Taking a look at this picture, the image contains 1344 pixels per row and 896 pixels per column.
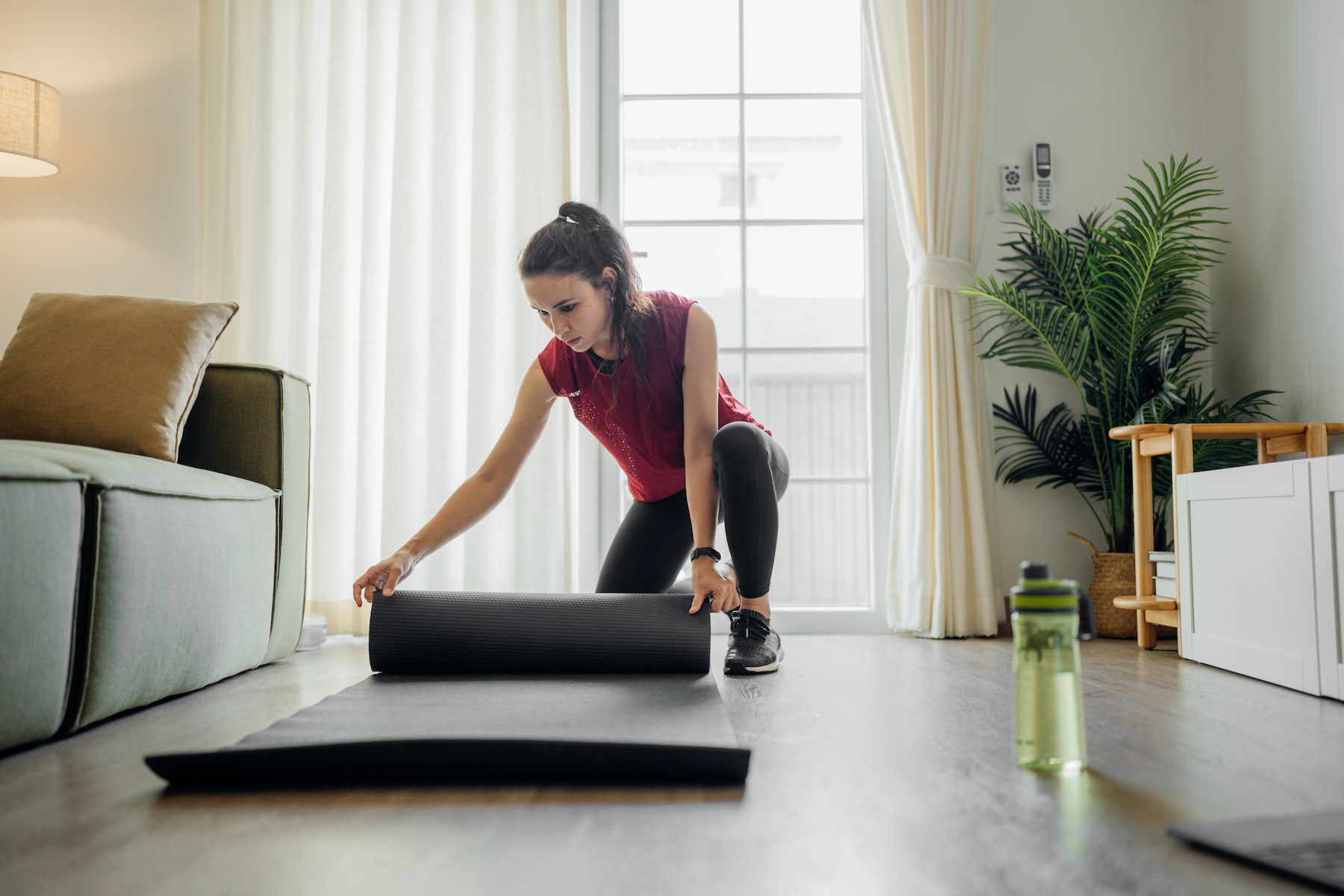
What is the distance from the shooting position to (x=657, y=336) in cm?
175

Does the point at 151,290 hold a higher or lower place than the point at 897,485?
higher

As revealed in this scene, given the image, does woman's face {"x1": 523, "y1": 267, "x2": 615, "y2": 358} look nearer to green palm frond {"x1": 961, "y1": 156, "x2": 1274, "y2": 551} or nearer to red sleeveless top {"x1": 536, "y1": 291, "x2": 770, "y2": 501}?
red sleeveless top {"x1": 536, "y1": 291, "x2": 770, "y2": 501}

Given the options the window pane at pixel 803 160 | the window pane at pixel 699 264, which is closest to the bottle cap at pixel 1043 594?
the window pane at pixel 699 264

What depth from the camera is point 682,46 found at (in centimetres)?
284

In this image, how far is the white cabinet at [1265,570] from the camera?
144cm

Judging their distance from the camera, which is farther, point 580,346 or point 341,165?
point 341,165

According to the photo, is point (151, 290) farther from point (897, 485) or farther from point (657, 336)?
point (897, 485)

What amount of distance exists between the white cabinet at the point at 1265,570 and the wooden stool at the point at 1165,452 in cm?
10

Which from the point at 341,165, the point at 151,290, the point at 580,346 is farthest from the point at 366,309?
the point at 580,346

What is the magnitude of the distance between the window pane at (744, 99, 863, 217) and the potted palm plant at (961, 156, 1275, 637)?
0.54 metres

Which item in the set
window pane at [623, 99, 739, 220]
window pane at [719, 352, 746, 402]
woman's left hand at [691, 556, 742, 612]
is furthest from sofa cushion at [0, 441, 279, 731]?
window pane at [623, 99, 739, 220]

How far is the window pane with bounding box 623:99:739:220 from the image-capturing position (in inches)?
111

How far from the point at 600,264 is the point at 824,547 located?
4.64 ft

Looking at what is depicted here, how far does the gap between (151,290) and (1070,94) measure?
2.98 metres
